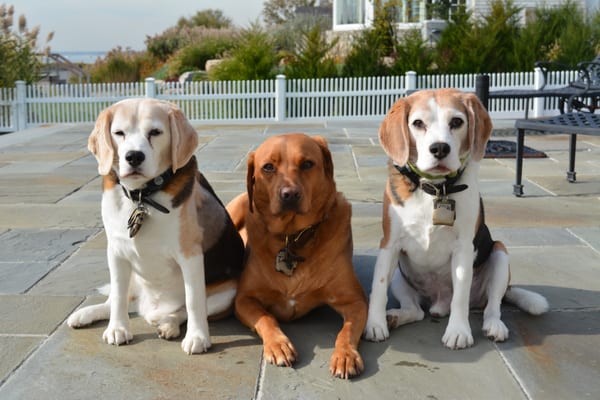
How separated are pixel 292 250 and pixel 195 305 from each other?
23.6 inches

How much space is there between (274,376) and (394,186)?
1.12 metres

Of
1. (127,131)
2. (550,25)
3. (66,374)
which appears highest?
(550,25)

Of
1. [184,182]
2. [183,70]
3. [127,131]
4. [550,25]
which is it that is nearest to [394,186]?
[184,182]

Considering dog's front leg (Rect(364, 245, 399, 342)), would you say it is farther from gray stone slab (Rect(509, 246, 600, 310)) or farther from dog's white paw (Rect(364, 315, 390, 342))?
gray stone slab (Rect(509, 246, 600, 310))

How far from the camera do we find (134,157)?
3115 millimetres

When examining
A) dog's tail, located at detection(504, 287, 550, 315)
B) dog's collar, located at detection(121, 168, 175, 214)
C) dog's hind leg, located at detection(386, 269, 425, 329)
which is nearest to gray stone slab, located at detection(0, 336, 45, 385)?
dog's collar, located at detection(121, 168, 175, 214)

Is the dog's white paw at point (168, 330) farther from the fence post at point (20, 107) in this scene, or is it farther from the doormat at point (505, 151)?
the fence post at point (20, 107)

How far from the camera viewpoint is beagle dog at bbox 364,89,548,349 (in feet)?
10.8

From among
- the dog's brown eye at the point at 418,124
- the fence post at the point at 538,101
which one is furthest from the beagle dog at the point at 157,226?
the fence post at the point at 538,101

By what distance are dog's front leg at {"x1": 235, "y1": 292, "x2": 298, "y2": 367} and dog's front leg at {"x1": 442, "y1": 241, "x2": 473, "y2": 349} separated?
2.55 ft

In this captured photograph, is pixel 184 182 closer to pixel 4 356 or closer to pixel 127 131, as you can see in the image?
pixel 127 131

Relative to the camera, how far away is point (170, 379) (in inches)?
126

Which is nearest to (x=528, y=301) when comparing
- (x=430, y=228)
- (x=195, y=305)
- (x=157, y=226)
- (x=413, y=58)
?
(x=430, y=228)

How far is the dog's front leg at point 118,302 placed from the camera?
3.49 meters
